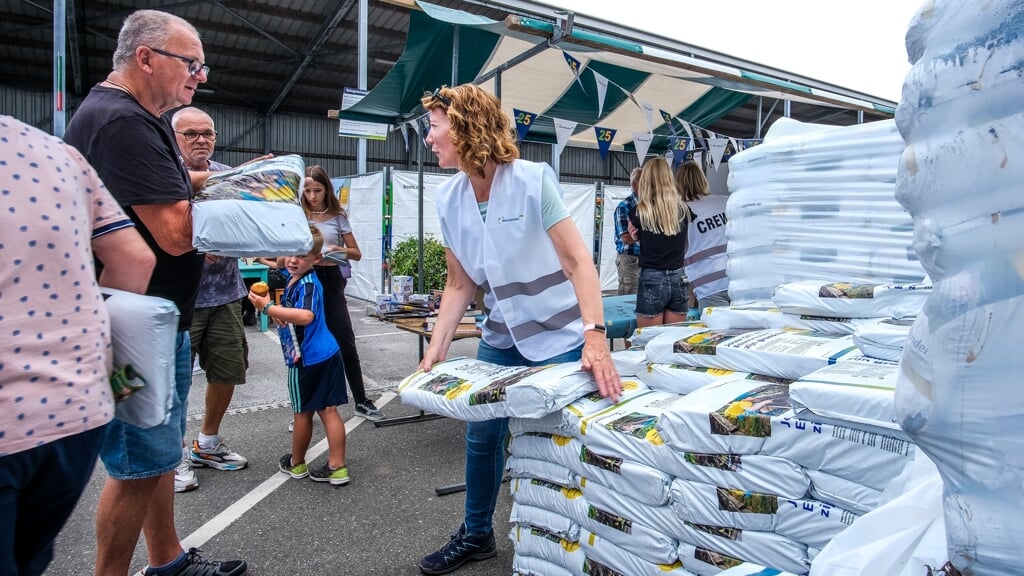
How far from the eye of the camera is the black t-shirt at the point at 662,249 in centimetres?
455

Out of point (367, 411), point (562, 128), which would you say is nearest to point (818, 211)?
point (367, 411)

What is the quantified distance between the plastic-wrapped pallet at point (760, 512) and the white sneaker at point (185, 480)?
266 centimetres

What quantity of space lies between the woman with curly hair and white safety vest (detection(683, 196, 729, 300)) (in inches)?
11.5

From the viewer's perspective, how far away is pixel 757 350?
6.55 feet

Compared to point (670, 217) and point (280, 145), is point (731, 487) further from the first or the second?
point (280, 145)

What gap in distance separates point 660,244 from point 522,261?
8.77 ft

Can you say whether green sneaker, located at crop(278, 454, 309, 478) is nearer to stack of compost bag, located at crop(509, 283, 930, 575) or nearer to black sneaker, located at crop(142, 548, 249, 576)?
black sneaker, located at crop(142, 548, 249, 576)

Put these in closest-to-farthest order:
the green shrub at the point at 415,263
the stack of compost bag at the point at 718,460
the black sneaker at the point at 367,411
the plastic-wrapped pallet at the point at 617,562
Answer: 1. the stack of compost bag at the point at 718,460
2. the plastic-wrapped pallet at the point at 617,562
3. the black sneaker at the point at 367,411
4. the green shrub at the point at 415,263

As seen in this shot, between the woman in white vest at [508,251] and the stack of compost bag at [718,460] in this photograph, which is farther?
the woman in white vest at [508,251]

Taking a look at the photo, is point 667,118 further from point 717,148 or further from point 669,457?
point 669,457

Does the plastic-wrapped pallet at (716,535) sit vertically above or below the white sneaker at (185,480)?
above

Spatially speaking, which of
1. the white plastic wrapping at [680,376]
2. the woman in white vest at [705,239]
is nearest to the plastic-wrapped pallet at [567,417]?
the white plastic wrapping at [680,376]

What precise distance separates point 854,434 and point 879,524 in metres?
0.46

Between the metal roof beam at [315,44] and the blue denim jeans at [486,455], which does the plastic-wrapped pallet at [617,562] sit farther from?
the metal roof beam at [315,44]
